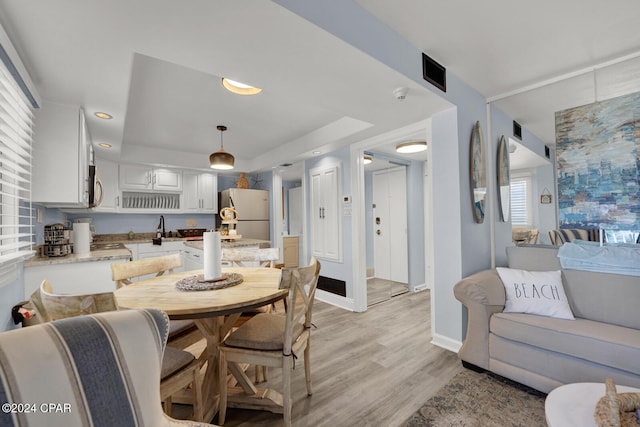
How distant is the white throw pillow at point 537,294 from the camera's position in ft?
6.45

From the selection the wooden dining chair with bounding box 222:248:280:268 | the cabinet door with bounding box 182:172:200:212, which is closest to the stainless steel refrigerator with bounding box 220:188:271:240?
the cabinet door with bounding box 182:172:200:212

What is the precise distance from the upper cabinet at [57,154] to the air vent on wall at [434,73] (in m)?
2.82

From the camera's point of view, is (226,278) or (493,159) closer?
(226,278)

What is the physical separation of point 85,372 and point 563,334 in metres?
2.38

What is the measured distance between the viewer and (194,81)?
2.42m

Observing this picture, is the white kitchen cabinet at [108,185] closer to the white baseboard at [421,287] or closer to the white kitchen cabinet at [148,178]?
the white kitchen cabinet at [148,178]

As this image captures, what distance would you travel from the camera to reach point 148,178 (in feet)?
15.9

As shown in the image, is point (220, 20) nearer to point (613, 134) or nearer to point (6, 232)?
point (6, 232)

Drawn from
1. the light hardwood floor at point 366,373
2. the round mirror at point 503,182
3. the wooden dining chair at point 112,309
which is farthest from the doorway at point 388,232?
the wooden dining chair at point 112,309

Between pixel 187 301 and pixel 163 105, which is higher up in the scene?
pixel 163 105

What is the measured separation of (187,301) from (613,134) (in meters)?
3.17

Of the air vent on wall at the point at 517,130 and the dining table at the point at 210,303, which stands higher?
the air vent on wall at the point at 517,130

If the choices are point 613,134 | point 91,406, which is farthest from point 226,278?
point 613,134

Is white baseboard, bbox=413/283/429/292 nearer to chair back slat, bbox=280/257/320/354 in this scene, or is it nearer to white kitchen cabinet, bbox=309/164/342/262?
white kitchen cabinet, bbox=309/164/342/262
